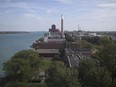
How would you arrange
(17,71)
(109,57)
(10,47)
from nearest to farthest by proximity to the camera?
(17,71)
(109,57)
(10,47)

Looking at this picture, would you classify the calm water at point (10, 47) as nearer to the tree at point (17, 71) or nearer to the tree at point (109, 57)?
the tree at point (17, 71)

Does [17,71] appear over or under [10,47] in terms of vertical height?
over

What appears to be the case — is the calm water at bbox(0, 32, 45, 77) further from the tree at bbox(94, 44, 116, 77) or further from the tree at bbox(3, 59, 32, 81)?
the tree at bbox(94, 44, 116, 77)

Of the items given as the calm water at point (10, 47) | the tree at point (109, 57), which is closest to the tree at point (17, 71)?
the calm water at point (10, 47)

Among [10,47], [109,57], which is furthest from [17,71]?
[10,47]

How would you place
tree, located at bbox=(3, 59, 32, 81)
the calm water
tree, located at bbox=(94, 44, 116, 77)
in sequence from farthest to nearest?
the calm water, tree, located at bbox=(94, 44, 116, 77), tree, located at bbox=(3, 59, 32, 81)

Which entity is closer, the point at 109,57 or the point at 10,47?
the point at 109,57

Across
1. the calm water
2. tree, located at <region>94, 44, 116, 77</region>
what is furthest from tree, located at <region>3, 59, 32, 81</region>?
tree, located at <region>94, 44, 116, 77</region>

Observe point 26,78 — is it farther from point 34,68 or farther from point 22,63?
point 34,68

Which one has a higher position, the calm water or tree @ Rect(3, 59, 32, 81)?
tree @ Rect(3, 59, 32, 81)

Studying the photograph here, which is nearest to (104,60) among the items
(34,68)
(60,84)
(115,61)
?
(115,61)

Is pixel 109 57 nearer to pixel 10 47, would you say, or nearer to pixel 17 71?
pixel 17 71
